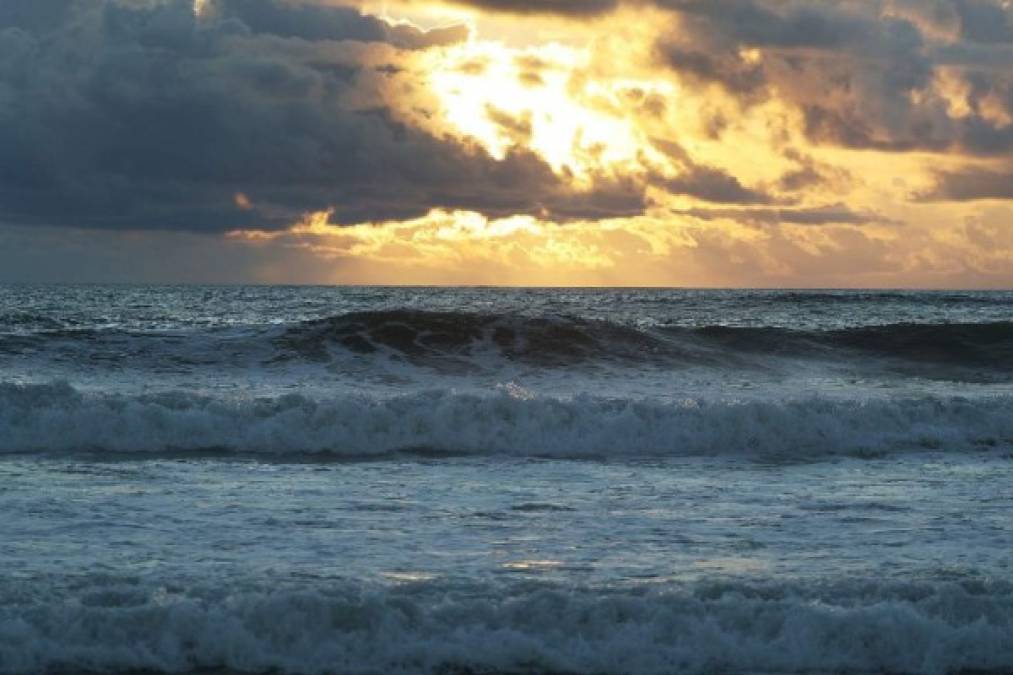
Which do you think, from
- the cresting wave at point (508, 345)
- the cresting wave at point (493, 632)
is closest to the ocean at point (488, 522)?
the cresting wave at point (493, 632)

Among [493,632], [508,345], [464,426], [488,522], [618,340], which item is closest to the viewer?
[493,632]

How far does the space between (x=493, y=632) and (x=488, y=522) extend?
9.69 feet

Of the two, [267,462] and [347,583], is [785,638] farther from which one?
[267,462]

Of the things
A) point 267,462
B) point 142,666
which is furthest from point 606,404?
point 142,666

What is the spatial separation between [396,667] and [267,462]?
7.35 metres

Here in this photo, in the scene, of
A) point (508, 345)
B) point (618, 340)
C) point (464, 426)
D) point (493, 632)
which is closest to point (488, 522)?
point (493, 632)

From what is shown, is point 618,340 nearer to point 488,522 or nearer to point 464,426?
point 464,426

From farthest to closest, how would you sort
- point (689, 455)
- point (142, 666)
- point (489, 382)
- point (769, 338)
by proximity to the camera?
point (769, 338) → point (489, 382) → point (689, 455) → point (142, 666)

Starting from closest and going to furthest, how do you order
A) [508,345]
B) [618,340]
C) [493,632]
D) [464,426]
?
1. [493,632]
2. [464,426]
3. [508,345]
4. [618,340]

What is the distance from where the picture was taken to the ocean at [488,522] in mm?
7023

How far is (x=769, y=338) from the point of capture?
99.9ft

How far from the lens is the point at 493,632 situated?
7.09 metres

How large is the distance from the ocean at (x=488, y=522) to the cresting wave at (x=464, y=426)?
0.05m

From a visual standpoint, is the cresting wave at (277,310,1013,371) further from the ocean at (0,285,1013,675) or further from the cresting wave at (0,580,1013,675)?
the cresting wave at (0,580,1013,675)
